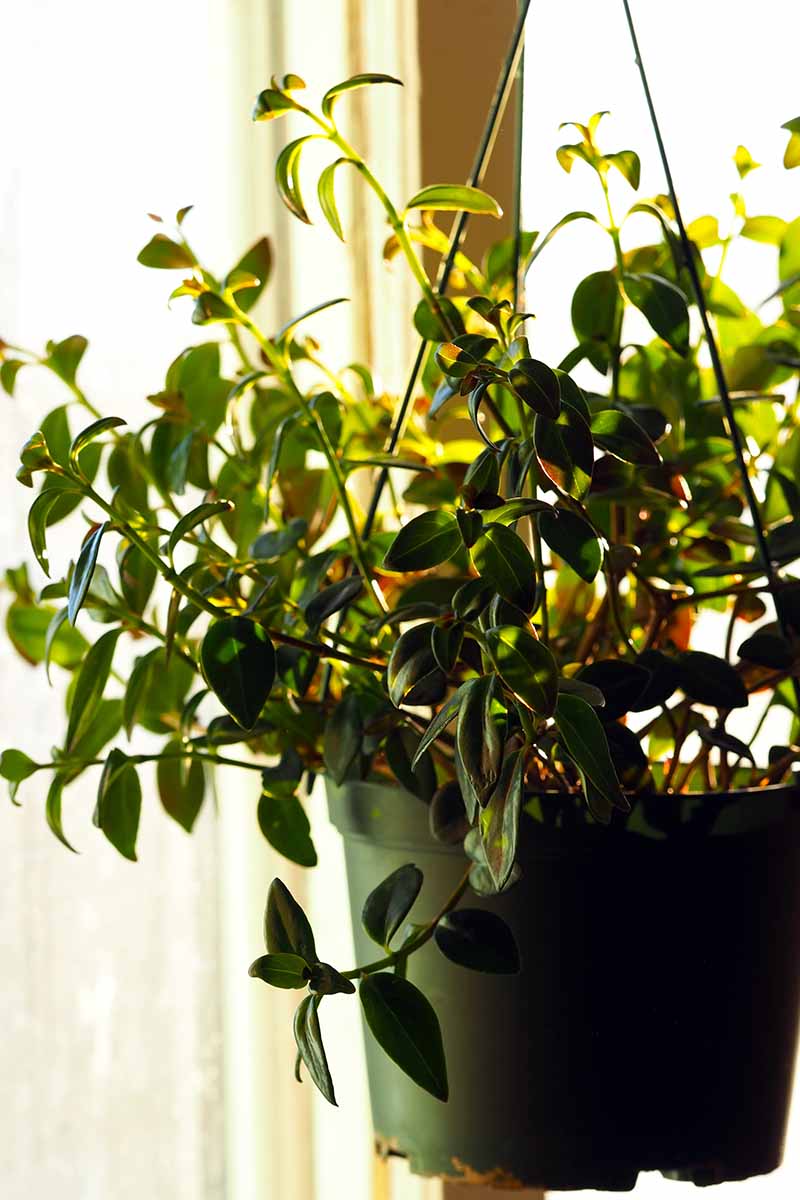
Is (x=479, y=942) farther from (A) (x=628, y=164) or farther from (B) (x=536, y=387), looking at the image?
(A) (x=628, y=164)

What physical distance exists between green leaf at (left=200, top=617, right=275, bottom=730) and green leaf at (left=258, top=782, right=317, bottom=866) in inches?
4.4

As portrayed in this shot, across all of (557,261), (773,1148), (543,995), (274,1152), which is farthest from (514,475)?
(274,1152)

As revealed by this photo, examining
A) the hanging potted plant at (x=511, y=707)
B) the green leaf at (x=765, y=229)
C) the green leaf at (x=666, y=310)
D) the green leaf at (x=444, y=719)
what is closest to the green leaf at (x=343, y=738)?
the hanging potted plant at (x=511, y=707)

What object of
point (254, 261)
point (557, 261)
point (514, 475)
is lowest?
point (514, 475)

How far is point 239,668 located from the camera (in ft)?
1.50

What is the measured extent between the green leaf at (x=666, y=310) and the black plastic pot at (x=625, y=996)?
7.6 inches

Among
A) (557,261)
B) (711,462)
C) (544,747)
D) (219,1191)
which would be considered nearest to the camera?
(544,747)

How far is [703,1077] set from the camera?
53 cm

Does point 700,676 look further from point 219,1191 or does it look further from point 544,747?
point 219,1191

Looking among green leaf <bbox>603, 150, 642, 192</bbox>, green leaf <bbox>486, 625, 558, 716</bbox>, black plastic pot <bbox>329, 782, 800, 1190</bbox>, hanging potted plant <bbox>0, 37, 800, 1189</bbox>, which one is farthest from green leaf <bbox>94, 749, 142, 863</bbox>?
green leaf <bbox>603, 150, 642, 192</bbox>

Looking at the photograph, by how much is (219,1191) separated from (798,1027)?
62 centimetres

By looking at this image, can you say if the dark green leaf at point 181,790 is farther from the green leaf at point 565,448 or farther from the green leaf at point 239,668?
the green leaf at point 565,448

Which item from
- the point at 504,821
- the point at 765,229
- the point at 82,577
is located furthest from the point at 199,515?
the point at 765,229

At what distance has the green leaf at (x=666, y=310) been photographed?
0.54m
